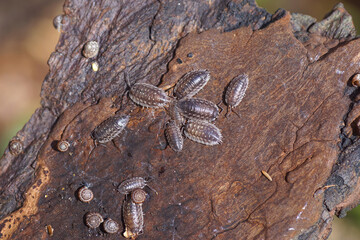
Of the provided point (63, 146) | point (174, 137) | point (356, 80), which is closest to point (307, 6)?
point (356, 80)

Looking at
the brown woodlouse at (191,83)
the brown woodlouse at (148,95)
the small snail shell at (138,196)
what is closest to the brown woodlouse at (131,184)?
the small snail shell at (138,196)

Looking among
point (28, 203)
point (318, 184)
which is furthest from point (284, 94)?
point (28, 203)

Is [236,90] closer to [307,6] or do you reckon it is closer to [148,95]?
[148,95]

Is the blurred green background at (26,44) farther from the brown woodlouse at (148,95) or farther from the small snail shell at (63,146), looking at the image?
the brown woodlouse at (148,95)

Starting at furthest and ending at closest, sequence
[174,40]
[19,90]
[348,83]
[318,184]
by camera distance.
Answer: [19,90] → [174,40] → [348,83] → [318,184]

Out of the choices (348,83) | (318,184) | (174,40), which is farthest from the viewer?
(174,40)

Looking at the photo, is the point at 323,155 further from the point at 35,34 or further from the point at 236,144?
the point at 35,34
